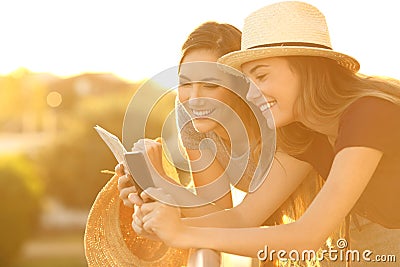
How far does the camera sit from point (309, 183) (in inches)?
177

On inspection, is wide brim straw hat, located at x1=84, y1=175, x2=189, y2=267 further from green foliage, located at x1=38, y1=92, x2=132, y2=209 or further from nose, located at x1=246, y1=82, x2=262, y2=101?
green foliage, located at x1=38, y1=92, x2=132, y2=209

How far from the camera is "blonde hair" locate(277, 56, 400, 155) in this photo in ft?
12.6

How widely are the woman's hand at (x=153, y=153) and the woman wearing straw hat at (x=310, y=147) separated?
1.14ft

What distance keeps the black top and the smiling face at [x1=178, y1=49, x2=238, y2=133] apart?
0.60 m

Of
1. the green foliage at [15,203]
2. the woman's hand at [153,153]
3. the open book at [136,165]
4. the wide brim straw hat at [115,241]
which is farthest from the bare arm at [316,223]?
the green foliage at [15,203]

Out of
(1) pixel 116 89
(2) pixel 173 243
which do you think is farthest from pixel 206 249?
(1) pixel 116 89

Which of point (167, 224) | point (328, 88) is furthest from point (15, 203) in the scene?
point (167, 224)

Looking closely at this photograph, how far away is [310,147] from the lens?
14.0 ft

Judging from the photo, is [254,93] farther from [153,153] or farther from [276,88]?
[153,153]

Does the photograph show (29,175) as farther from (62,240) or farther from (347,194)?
(347,194)

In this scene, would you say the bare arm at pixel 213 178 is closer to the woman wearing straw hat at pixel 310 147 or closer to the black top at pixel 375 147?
the woman wearing straw hat at pixel 310 147

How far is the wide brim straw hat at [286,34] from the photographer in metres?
3.96

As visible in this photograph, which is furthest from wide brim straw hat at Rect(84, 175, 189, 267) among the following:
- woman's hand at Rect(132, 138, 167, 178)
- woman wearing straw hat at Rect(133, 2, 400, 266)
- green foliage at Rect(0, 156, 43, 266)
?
green foliage at Rect(0, 156, 43, 266)

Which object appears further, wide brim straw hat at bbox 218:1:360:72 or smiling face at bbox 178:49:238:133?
smiling face at bbox 178:49:238:133
